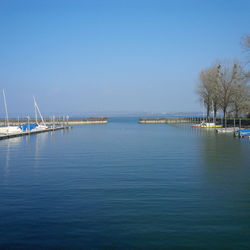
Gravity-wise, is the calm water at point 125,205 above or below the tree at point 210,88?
below

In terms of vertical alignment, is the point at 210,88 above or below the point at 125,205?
above

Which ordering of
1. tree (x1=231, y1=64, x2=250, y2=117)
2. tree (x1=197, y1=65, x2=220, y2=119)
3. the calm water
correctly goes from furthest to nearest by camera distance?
tree (x1=197, y1=65, x2=220, y2=119) < tree (x1=231, y1=64, x2=250, y2=117) < the calm water

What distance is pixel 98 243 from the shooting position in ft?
31.4

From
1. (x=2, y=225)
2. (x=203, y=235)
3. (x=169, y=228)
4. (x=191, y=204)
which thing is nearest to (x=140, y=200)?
(x=191, y=204)

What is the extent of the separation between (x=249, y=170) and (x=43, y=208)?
12.8 m

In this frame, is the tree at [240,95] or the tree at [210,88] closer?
the tree at [240,95]

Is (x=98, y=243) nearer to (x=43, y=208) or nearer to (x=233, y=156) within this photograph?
(x=43, y=208)

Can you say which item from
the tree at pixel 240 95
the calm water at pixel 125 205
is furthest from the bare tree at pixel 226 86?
the calm water at pixel 125 205

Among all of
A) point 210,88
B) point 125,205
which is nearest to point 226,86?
point 210,88

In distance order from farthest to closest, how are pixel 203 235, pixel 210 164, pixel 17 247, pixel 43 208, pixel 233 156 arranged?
pixel 233 156 → pixel 210 164 → pixel 43 208 → pixel 203 235 → pixel 17 247

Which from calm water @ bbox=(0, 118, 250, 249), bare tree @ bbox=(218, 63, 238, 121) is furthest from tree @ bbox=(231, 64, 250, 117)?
calm water @ bbox=(0, 118, 250, 249)

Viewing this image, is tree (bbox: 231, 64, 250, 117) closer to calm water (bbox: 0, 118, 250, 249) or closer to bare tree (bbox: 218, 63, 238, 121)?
bare tree (bbox: 218, 63, 238, 121)

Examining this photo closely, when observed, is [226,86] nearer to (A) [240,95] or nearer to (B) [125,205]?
(A) [240,95]

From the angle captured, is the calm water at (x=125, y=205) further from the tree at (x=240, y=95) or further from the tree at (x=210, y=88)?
the tree at (x=210, y=88)
